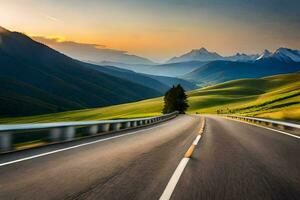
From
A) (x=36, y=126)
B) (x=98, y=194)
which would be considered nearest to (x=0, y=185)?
(x=98, y=194)

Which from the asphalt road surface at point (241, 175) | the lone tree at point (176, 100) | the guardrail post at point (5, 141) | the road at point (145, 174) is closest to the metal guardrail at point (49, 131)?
the guardrail post at point (5, 141)

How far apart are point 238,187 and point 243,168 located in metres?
2.35

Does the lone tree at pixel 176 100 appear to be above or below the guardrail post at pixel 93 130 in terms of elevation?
above

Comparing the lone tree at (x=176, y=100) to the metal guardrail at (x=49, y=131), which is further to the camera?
the lone tree at (x=176, y=100)

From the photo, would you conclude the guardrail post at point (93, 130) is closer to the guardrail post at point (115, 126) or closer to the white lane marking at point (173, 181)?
the guardrail post at point (115, 126)

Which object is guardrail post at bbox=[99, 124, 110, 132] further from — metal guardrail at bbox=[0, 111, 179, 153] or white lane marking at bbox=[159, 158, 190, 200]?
white lane marking at bbox=[159, 158, 190, 200]

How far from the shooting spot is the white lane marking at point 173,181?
21.8 ft

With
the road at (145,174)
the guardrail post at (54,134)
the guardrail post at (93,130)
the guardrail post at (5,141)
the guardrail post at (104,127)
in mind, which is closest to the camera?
the road at (145,174)

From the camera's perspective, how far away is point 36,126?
1448 cm

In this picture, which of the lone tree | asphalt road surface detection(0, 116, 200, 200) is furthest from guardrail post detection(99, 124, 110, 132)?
the lone tree

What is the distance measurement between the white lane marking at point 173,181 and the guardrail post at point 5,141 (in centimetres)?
561

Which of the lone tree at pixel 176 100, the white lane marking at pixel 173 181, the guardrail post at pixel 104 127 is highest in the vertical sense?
the lone tree at pixel 176 100

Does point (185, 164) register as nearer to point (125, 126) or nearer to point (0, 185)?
point (0, 185)

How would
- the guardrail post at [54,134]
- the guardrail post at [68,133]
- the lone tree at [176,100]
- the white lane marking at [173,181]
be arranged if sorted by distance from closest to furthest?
the white lane marking at [173,181]
the guardrail post at [54,134]
the guardrail post at [68,133]
the lone tree at [176,100]
